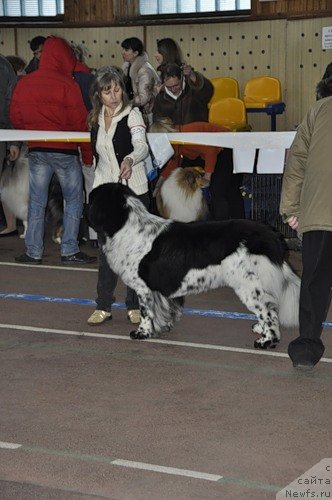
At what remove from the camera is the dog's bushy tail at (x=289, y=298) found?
7.15 meters

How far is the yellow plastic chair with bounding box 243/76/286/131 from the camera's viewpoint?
14820mm

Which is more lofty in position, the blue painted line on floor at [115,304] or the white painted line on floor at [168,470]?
the white painted line on floor at [168,470]

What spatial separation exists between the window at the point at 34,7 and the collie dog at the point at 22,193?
667 centimetres

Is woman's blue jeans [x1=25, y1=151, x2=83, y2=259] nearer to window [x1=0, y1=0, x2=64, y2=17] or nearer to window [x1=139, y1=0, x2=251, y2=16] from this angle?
window [x1=139, y1=0, x2=251, y2=16]

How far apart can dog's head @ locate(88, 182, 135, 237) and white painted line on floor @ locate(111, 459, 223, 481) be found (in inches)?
102

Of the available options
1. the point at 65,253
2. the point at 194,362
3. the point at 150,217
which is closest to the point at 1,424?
the point at 194,362

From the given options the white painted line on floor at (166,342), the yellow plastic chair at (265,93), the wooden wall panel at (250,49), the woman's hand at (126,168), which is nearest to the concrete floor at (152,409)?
Result: the white painted line on floor at (166,342)

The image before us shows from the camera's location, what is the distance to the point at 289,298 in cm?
718

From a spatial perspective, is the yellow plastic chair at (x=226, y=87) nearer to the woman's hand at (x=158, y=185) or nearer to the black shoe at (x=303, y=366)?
the woman's hand at (x=158, y=185)

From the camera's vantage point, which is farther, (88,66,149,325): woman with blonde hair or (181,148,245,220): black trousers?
(181,148,245,220): black trousers

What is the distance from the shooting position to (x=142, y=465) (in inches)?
193

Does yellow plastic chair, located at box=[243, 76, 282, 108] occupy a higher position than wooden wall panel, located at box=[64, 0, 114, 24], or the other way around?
wooden wall panel, located at box=[64, 0, 114, 24]

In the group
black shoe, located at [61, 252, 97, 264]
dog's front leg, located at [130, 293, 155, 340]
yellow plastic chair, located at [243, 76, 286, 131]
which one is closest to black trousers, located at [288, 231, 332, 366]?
dog's front leg, located at [130, 293, 155, 340]

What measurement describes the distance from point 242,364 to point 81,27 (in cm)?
1132
